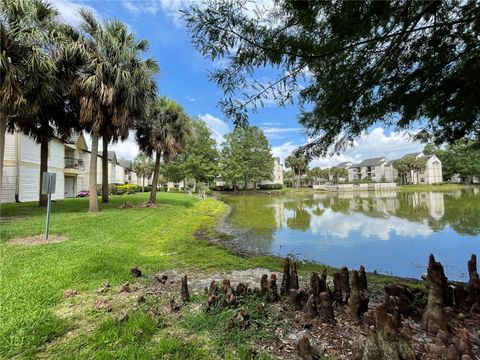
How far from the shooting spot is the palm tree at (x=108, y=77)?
10688 millimetres

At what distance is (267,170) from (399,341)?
4848 centimetres

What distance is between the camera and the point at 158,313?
10.3 feet

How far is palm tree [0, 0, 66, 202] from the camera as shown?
796 centimetres

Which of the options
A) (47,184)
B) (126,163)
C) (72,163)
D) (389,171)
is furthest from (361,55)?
(389,171)

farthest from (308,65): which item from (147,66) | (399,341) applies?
(147,66)

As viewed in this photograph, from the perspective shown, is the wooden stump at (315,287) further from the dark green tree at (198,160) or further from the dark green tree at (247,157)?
the dark green tree at (247,157)

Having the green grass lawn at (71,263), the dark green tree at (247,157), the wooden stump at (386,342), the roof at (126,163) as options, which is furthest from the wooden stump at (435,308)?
the roof at (126,163)

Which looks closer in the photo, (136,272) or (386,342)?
(386,342)

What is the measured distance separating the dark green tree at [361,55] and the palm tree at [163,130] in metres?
13.4

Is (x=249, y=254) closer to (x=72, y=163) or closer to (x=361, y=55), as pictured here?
(x=361, y=55)

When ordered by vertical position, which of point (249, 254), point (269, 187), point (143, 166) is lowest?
point (249, 254)

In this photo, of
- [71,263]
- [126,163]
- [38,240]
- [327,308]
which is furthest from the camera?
[126,163]

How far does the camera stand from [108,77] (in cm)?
1103

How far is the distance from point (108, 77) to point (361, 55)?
1116 cm
